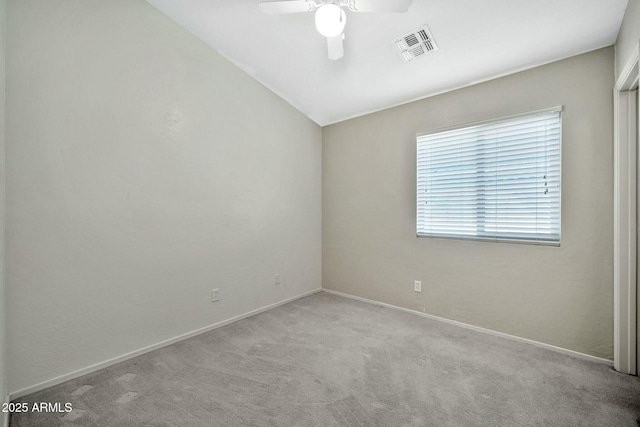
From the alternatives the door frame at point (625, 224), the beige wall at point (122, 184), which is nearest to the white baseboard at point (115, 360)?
the beige wall at point (122, 184)

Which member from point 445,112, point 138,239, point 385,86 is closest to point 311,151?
point 385,86

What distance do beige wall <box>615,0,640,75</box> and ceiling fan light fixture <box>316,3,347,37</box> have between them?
1.70 metres

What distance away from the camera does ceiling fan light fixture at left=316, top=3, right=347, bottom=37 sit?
5.07 ft

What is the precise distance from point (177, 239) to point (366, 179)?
223 centimetres

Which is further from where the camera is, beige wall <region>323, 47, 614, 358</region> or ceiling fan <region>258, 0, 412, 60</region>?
beige wall <region>323, 47, 614, 358</region>

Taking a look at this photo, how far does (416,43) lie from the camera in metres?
2.20

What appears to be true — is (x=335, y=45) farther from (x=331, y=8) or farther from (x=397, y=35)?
(x=397, y=35)

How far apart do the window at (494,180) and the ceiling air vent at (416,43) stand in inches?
34.5

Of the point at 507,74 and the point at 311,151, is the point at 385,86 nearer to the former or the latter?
the point at 507,74

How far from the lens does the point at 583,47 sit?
2061mm

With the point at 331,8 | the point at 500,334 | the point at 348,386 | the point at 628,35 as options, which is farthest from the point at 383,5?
the point at 500,334

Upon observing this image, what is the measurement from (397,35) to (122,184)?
246cm

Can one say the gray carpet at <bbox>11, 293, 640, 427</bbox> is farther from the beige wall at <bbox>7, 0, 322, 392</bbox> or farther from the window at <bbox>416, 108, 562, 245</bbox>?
the window at <bbox>416, 108, 562, 245</bbox>

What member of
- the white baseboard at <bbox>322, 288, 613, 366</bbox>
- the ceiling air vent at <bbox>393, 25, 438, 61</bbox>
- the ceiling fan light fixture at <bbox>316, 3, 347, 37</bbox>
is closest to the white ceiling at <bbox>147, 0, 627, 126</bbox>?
the ceiling air vent at <bbox>393, 25, 438, 61</bbox>
